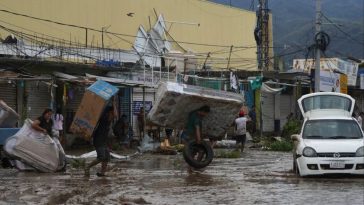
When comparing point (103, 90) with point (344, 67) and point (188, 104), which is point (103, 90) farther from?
point (344, 67)

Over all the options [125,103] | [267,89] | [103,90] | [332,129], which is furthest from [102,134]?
[267,89]

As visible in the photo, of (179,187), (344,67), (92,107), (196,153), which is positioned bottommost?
(179,187)

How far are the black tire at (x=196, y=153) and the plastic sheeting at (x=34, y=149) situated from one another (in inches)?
132

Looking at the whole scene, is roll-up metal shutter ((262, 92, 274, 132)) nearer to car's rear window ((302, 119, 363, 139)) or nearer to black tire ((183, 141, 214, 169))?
black tire ((183, 141, 214, 169))

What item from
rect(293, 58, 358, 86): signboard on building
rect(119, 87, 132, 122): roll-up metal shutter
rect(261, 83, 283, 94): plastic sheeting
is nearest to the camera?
rect(119, 87, 132, 122): roll-up metal shutter

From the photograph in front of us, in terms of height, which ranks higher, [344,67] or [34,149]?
[344,67]

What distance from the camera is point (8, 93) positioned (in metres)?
25.9

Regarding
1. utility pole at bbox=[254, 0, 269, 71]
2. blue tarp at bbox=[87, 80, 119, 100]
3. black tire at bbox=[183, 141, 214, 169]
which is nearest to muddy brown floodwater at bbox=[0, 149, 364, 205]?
black tire at bbox=[183, 141, 214, 169]

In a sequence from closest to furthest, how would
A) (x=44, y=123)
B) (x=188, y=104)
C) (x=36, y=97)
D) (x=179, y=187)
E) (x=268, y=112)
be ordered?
1. (x=179, y=187)
2. (x=44, y=123)
3. (x=188, y=104)
4. (x=36, y=97)
5. (x=268, y=112)

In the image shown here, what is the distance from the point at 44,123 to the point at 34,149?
0.68 meters

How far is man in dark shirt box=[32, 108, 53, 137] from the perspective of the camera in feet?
52.3

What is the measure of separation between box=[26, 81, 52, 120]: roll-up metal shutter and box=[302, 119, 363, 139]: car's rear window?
14.0 metres

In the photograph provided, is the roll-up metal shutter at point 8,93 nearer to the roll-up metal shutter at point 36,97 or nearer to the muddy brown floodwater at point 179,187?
the roll-up metal shutter at point 36,97

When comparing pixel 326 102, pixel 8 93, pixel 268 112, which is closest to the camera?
pixel 326 102
